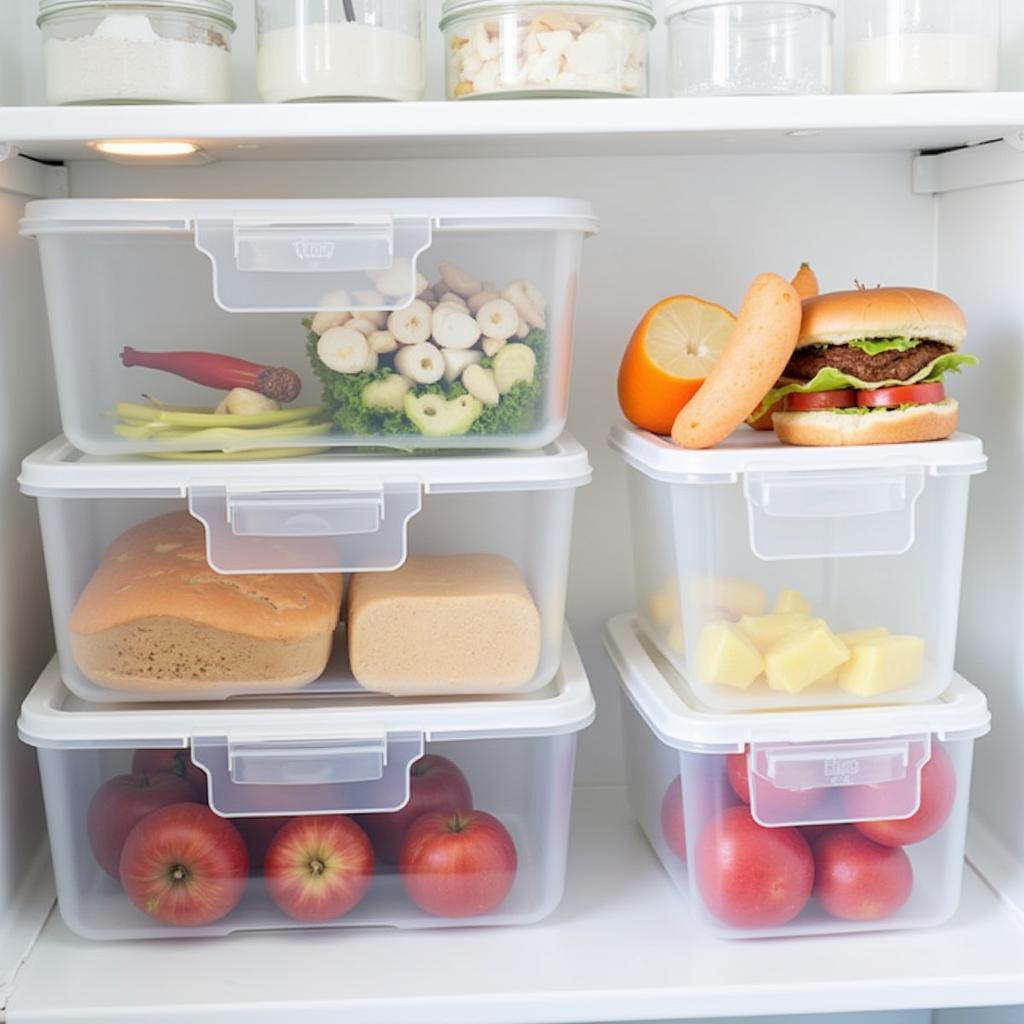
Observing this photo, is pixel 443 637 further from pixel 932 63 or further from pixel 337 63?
pixel 932 63

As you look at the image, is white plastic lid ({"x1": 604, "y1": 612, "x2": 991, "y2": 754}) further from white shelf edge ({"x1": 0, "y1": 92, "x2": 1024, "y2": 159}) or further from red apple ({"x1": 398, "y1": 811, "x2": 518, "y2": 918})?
white shelf edge ({"x1": 0, "y1": 92, "x2": 1024, "y2": 159})

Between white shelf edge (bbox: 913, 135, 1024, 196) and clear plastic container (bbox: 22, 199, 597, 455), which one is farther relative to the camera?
white shelf edge (bbox: 913, 135, 1024, 196)

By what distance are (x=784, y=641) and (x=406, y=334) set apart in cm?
36

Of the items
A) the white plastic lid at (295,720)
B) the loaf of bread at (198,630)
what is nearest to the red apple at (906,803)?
the white plastic lid at (295,720)

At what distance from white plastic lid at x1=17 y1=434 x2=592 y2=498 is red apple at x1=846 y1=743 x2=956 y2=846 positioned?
33cm

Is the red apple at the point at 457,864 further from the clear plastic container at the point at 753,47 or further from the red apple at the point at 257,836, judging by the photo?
the clear plastic container at the point at 753,47

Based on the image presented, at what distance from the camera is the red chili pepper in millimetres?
1063

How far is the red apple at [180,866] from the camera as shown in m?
1.05

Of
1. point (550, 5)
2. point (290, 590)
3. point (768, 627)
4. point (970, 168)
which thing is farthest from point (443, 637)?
point (970, 168)

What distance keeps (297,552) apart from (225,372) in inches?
5.9

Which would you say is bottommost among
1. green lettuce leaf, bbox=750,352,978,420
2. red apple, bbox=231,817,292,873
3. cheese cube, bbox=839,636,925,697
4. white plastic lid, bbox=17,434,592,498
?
red apple, bbox=231,817,292,873

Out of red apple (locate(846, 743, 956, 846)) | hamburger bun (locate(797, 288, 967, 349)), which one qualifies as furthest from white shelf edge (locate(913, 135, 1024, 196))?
red apple (locate(846, 743, 956, 846))

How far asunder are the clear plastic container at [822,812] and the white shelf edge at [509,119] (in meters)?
0.44

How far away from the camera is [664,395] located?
112 cm
